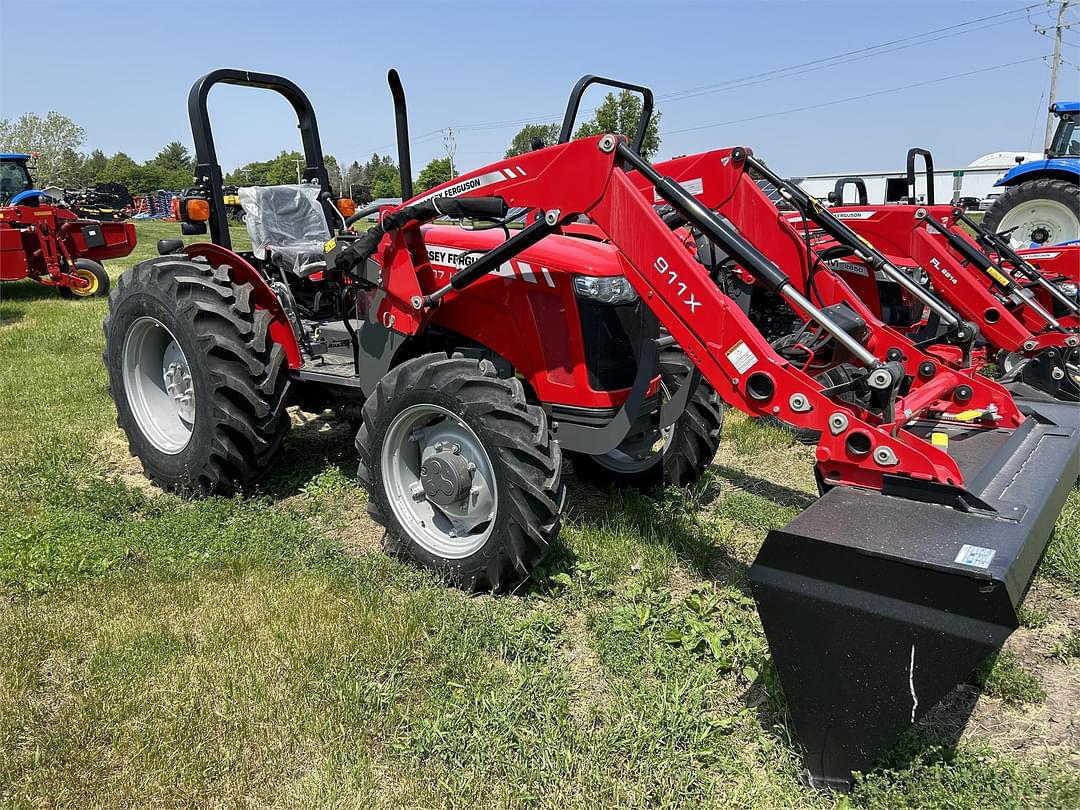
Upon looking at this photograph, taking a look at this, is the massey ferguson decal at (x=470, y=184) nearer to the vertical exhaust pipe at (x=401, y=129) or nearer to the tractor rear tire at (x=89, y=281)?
the vertical exhaust pipe at (x=401, y=129)

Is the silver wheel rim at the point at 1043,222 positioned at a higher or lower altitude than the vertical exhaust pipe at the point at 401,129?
lower

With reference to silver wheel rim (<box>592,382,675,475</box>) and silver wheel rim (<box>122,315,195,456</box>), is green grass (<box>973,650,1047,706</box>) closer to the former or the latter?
silver wheel rim (<box>592,382,675,475</box>)

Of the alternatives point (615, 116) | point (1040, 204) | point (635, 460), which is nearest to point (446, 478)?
point (635, 460)

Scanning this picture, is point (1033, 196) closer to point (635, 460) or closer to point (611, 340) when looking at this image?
point (635, 460)

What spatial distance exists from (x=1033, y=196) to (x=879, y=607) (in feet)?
37.8

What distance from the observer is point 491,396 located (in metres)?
3.42

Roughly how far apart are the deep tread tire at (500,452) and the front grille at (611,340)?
1.55 feet

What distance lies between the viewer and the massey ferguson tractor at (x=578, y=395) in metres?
2.37

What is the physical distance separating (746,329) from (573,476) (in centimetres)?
246

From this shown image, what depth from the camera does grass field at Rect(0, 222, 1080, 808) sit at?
247cm

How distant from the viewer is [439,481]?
3.60m

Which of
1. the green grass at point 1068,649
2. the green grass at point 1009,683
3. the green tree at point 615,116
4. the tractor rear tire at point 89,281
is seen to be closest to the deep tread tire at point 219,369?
the green grass at point 1009,683

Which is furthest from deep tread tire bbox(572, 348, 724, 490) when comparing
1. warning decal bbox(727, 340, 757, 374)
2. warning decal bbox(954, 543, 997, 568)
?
warning decal bbox(954, 543, 997, 568)

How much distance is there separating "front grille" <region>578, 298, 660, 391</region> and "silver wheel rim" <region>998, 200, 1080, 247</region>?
9863mm
